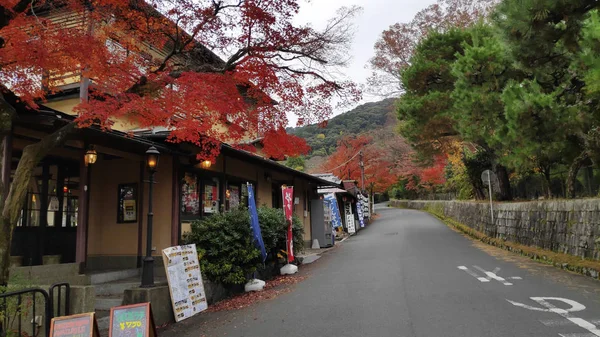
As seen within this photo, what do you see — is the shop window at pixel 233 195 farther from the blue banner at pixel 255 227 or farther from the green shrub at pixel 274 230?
the blue banner at pixel 255 227

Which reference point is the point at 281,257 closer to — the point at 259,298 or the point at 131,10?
the point at 259,298

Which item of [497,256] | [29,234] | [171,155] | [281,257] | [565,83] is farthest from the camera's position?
[497,256]

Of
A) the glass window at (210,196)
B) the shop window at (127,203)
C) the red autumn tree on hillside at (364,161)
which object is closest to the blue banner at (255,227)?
the glass window at (210,196)

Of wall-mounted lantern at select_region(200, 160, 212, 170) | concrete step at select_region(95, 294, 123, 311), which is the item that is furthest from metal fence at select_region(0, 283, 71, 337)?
wall-mounted lantern at select_region(200, 160, 212, 170)

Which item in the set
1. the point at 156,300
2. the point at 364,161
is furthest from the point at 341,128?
the point at 156,300

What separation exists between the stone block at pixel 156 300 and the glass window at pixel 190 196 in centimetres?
381

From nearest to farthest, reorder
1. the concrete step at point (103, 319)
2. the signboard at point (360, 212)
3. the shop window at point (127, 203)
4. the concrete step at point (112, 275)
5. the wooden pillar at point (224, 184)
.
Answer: the concrete step at point (103, 319), the concrete step at point (112, 275), the shop window at point (127, 203), the wooden pillar at point (224, 184), the signboard at point (360, 212)

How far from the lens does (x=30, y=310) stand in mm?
5895

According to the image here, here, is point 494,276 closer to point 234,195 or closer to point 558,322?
point 558,322

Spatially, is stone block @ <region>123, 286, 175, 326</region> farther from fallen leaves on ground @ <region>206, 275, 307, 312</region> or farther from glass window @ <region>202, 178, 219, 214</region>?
glass window @ <region>202, 178, 219, 214</region>

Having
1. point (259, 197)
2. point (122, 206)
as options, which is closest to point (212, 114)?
point (122, 206)

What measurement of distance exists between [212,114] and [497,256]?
36.4 feet

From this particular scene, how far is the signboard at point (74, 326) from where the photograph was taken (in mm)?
4949

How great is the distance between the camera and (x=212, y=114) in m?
10.1
